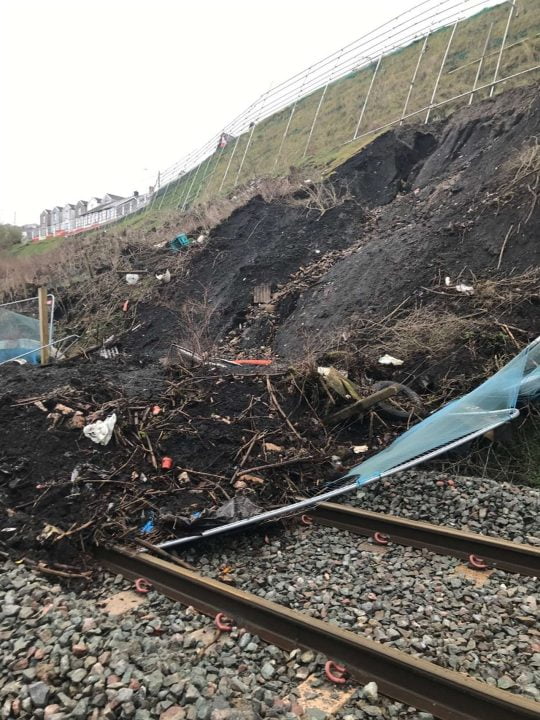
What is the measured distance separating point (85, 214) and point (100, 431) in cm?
6626

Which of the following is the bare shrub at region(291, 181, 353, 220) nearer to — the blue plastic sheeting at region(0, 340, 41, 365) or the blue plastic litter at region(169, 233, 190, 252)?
the blue plastic litter at region(169, 233, 190, 252)

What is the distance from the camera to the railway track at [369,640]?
2.63 metres

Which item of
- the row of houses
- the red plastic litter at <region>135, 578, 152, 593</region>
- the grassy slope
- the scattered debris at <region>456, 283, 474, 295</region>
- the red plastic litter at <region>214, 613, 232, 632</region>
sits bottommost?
the red plastic litter at <region>214, 613, 232, 632</region>

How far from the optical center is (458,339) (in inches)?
296

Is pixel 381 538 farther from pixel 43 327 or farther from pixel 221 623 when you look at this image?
pixel 43 327

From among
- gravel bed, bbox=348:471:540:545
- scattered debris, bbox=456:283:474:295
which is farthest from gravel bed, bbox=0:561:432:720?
scattered debris, bbox=456:283:474:295

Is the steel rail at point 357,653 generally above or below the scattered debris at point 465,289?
below

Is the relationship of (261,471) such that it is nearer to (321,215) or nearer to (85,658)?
(85,658)

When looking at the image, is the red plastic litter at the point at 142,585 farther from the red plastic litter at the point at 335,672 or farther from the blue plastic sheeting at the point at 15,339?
the blue plastic sheeting at the point at 15,339

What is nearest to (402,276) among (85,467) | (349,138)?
(85,467)

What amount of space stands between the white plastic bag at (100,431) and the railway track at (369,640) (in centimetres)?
157

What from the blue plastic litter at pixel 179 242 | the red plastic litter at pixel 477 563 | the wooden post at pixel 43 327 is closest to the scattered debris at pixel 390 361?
the red plastic litter at pixel 477 563

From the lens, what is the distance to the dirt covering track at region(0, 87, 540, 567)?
5469mm

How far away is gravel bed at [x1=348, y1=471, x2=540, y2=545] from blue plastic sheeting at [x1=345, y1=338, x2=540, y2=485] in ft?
0.72
